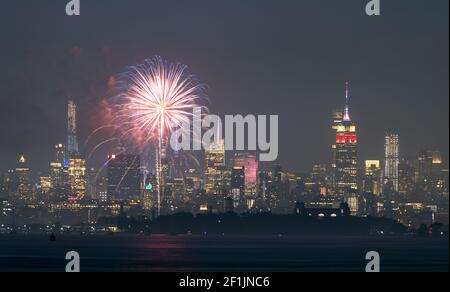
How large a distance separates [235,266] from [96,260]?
29229mm

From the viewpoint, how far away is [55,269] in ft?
540

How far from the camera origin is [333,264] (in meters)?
189

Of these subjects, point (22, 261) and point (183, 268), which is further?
point (22, 261)

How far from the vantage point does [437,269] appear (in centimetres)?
17800

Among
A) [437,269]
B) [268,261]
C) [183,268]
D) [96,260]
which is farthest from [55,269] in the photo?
[437,269]
